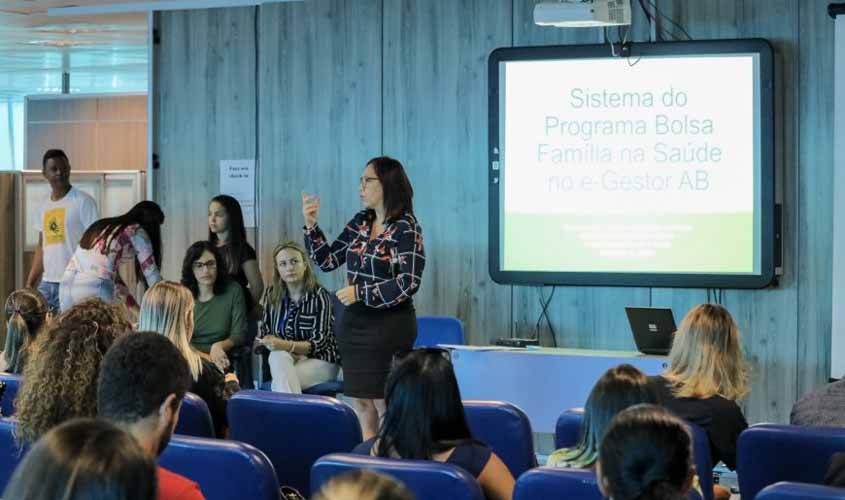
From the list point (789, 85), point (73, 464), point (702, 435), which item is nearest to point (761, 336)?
point (789, 85)

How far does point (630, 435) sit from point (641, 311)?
169 inches

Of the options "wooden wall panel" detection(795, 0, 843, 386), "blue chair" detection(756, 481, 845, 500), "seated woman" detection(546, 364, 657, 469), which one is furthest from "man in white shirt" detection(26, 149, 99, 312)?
"blue chair" detection(756, 481, 845, 500)

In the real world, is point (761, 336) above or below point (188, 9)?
below

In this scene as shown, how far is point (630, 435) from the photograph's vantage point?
2203mm

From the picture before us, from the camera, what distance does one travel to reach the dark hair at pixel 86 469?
1.46 metres

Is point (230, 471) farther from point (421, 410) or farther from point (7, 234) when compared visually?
point (7, 234)

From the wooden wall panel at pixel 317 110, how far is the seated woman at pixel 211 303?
3.46 feet

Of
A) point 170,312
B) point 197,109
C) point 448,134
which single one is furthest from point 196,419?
point 197,109

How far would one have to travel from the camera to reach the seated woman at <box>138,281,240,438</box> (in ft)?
14.8

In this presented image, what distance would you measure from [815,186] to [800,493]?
438 cm

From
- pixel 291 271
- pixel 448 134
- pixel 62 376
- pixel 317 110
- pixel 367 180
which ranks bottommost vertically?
pixel 62 376

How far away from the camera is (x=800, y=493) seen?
8.63 ft

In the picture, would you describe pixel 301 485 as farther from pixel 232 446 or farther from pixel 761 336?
pixel 761 336

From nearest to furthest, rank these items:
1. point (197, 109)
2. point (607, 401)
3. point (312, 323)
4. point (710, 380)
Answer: point (607, 401), point (710, 380), point (312, 323), point (197, 109)
